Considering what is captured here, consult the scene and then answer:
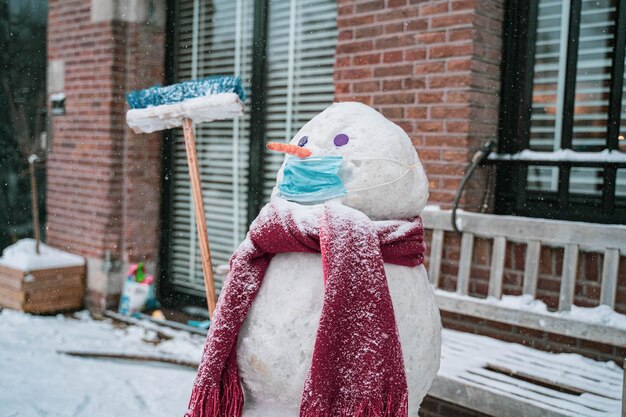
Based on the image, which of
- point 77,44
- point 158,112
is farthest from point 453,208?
point 77,44

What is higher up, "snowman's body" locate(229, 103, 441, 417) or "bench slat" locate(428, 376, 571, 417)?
"snowman's body" locate(229, 103, 441, 417)

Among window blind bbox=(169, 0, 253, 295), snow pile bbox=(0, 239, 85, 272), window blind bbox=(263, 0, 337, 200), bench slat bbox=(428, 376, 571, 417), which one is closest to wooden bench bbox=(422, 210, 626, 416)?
bench slat bbox=(428, 376, 571, 417)

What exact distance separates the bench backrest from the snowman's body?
47.4 inches

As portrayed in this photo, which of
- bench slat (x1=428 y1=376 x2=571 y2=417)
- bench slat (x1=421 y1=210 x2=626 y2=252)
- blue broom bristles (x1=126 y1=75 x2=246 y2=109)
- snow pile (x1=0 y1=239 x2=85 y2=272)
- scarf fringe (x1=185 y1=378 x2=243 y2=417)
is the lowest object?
snow pile (x1=0 y1=239 x2=85 y2=272)

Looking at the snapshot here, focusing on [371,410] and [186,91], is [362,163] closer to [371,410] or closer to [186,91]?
[371,410]

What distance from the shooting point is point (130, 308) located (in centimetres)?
541

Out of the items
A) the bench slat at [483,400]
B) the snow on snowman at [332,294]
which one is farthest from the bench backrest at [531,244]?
the snow on snowman at [332,294]

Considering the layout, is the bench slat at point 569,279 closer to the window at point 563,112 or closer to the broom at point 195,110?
the window at point 563,112

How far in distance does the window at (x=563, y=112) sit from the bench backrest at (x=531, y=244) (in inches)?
15.4

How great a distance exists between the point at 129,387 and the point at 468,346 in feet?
6.98

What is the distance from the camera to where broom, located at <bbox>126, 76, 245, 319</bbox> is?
277 cm

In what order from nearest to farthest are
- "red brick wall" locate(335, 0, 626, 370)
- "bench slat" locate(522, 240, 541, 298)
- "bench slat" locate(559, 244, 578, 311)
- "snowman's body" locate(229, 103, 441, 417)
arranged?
"snowman's body" locate(229, 103, 441, 417)
"bench slat" locate(559, 244, 578, 311)
"bench slat" locate(522, 240, 541, 298)
"red brick wall" locate(335, 0, 626, 370)

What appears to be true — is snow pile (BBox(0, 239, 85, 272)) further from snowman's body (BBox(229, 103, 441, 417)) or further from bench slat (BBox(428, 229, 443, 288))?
snowman's body (BBox(229, 103, 441, 417))

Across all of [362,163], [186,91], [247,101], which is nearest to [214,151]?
[247,101]
